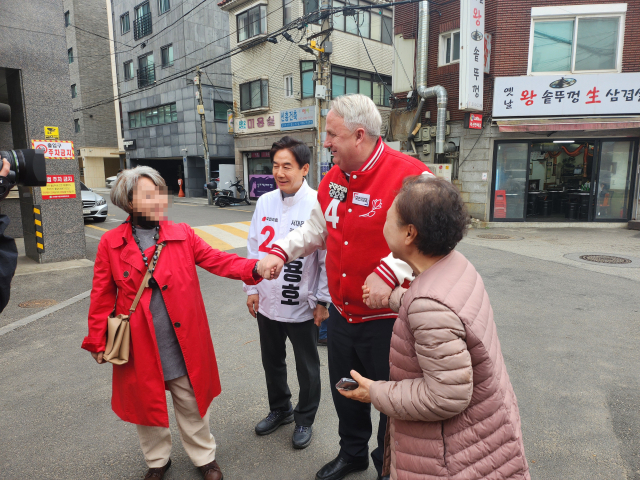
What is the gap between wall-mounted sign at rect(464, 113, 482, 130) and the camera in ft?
43.3

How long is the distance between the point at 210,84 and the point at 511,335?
26.3 meters

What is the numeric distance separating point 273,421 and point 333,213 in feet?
5.58

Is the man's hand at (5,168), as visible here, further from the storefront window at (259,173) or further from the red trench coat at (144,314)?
the storefront window at (259,173)

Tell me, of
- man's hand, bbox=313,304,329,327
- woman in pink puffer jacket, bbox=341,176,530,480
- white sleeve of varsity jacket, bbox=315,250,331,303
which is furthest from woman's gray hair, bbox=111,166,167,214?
woman in pink puffer jacket, bbox=341,176,530,480

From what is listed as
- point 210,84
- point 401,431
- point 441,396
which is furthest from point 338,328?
point 210,84

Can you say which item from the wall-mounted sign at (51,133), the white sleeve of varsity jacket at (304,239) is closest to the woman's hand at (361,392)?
the white sleeve of varsity jacket at (304,239)

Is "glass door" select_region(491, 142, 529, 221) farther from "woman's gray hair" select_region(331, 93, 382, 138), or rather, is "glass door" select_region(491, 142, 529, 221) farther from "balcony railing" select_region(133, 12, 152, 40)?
"balcony railing" select_region(133, 12, 152, 40)

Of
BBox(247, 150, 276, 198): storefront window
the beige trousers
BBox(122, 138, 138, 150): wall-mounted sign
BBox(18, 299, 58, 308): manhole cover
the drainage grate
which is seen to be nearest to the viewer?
the beige trousers

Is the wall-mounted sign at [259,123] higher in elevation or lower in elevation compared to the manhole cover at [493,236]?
higher

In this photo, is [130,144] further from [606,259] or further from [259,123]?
[606,259]

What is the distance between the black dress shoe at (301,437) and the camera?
2930mm

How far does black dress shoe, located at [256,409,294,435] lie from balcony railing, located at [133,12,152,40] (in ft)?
107

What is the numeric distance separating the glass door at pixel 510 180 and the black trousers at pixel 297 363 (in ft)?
41.0

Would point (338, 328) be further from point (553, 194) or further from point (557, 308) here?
point (553, 194)
